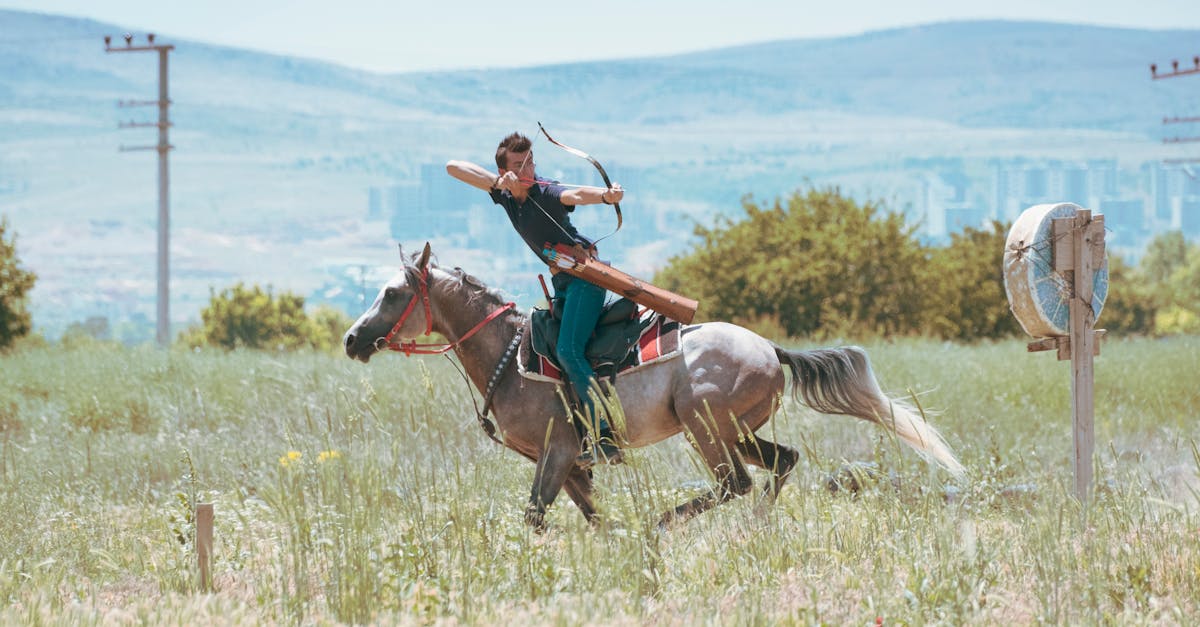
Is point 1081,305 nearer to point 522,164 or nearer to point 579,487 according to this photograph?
point 579,487

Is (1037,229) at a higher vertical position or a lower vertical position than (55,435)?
higher

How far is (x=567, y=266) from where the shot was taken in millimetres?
7582

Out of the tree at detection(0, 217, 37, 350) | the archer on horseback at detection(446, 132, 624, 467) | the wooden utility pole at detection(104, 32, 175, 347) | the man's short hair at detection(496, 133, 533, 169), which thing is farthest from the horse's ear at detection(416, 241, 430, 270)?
the wooden utility pole at detection(104, 32, 175, 347)

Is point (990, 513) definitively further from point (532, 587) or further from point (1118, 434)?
point (1118, 434)

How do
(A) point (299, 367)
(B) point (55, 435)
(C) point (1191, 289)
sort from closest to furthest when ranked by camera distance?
1. (B) point (55, 435)
2. (A) point (299, 367)
3. (C) point (1191, 289)

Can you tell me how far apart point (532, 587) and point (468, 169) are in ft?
8.92

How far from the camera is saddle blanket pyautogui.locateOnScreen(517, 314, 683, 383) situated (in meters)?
7.77

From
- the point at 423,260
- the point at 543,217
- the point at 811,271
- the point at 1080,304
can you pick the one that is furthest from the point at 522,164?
the point at 811,271

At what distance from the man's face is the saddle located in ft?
2.48

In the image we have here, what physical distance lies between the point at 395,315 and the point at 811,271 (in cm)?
1849

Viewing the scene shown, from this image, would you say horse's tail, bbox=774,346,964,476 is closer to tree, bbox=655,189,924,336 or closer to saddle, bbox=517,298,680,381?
saddle, bbox=517,298,680,381

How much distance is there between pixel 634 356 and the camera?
784cm

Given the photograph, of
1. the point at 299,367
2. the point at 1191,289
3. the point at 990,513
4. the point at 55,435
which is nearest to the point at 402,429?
the point at 55,435

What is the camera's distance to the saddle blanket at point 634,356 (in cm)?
777
